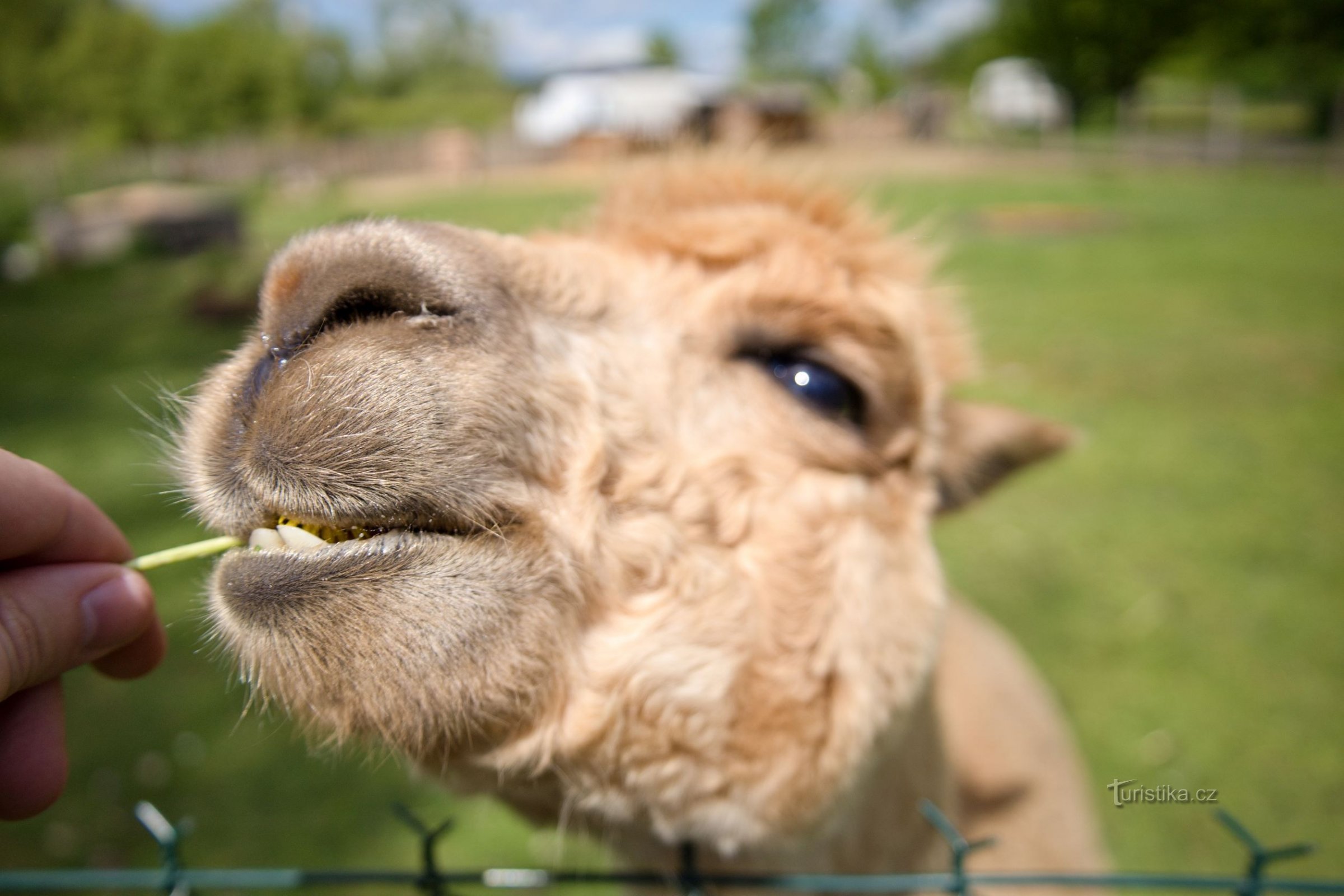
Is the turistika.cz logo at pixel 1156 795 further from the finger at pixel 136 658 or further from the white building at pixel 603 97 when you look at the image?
the white building at pixel 603 97

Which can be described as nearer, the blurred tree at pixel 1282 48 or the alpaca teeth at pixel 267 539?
the alpaca teeth at pixel 267 539

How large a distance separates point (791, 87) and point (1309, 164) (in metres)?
40.8

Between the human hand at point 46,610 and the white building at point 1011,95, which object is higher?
the human hand at point 46,610

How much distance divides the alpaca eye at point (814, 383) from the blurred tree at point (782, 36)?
207 feet

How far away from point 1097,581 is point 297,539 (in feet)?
16.2

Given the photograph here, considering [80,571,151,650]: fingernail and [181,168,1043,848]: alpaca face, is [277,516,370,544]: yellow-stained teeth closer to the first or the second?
[181,168,1043,848]: alpaca face

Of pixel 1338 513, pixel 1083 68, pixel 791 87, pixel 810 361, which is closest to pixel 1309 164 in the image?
pixel 1083 68

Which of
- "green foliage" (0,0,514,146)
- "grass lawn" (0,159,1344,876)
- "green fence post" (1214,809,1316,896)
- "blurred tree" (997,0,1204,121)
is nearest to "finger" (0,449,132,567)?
"grass lawn" (0,159,1344,876)

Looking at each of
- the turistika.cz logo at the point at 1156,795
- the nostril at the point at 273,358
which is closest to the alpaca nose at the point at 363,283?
the nostril at the point at 273,358

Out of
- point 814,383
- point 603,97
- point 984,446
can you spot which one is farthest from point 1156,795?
point 603,97

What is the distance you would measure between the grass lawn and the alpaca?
11.0 inches

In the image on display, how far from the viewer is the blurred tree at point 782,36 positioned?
193 ft

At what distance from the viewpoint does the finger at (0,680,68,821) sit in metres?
1.09

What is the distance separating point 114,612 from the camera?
113 cm
